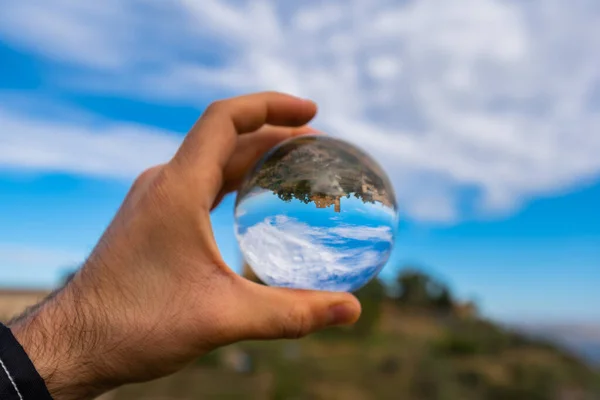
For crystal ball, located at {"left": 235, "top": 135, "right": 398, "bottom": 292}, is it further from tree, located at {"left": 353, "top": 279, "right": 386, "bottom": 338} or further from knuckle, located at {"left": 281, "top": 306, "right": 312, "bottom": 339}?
tree, located at {"left": 353, "top": 279, "right": 386, "bottom": 338}

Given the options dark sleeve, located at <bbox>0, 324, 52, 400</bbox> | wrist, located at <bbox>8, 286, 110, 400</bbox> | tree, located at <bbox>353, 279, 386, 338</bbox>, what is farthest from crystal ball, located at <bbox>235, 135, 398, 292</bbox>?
tree, located at <bbox>353, 279, 386, 338</bbox>

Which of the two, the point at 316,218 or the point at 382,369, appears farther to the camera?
the point at 382,369

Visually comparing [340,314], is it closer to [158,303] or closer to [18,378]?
[158,303]

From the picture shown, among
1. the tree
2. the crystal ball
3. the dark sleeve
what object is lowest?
the tree

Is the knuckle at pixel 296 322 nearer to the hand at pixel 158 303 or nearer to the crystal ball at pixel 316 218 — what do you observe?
the hand at pixel 158 303

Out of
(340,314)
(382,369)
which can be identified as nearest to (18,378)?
(340,314)

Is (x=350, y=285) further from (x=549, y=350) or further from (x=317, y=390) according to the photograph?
(x=549, y=350)

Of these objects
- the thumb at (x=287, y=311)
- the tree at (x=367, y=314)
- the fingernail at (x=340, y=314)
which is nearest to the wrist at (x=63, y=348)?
the thumb at (x=287, y=311)

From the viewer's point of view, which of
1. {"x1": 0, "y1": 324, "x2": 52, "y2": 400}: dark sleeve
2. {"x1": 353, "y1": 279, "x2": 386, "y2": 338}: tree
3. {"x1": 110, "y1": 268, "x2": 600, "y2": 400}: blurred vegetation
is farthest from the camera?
{"x1": 353, "y1": 279, "x2": 386, "y2": 338}: tree
